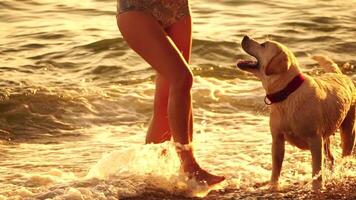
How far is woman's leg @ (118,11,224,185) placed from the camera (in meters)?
5.87

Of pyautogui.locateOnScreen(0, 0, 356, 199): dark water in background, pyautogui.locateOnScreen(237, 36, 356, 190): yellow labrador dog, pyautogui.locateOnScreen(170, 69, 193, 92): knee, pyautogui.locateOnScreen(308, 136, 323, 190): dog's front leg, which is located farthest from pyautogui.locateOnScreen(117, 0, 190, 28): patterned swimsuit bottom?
pyautogui.locateOnScreen(308, 136, 323, 190): dog's front leg

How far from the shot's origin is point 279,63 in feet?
19.5

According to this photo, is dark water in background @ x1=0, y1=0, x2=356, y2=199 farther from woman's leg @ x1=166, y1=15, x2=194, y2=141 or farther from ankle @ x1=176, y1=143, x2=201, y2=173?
woman's leg @ x1=166, y1=15, x2=194, y2=141

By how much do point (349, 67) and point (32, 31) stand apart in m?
4.97

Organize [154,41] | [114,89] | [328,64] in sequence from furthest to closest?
[114,89], [328,64], [154,41]

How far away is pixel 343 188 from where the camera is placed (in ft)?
20.6

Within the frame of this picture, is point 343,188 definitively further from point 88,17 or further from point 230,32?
point 88,17

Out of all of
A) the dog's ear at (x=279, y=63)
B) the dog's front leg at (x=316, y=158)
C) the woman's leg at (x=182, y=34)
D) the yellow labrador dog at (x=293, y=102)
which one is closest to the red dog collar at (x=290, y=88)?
the yellow labrador dog at (x=293, y=102)

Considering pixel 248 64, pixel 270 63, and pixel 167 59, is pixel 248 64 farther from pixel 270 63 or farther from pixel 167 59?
pixel 167 59

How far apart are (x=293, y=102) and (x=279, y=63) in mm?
296

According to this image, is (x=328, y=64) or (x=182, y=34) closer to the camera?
(x=182, y=34)

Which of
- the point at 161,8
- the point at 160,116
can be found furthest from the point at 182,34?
the point at 160,116

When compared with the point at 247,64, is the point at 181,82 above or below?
below

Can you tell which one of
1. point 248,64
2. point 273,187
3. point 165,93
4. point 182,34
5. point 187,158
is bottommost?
point 273,187
